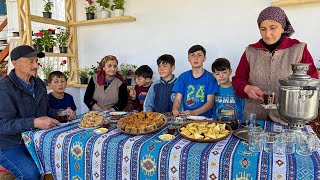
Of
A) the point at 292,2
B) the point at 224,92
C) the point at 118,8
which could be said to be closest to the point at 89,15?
the point at 118,8

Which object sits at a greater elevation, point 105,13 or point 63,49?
point 105,13

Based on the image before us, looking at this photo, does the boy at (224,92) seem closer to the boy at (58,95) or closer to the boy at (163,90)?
the boy at (163,90)

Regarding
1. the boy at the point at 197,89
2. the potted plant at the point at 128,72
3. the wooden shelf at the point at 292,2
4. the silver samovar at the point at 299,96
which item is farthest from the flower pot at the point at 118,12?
the silver samovar at the point at 299,96

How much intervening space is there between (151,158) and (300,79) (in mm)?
812

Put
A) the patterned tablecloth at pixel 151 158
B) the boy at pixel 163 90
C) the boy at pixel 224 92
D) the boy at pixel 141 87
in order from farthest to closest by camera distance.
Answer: the boy at pixel 141 87 < the boy at pixel 163 90 < the boy at pixel 224 92 < the patterned tablecloth at pixel 151 158

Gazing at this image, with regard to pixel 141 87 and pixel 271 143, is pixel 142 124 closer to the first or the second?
pixel 271 143

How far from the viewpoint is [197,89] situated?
7.31 ft

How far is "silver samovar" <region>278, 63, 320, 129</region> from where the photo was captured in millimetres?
1127

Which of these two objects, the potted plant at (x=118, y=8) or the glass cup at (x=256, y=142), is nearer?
the glass cup at (x=256, y=142)

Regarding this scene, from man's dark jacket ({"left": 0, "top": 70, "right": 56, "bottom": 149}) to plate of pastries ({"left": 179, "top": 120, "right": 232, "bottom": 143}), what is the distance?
1.02m

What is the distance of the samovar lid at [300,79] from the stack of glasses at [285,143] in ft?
0.82

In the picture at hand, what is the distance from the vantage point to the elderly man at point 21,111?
162 centimetres

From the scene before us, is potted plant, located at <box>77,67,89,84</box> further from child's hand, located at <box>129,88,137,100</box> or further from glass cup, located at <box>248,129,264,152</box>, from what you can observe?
glass cup, located at <box>248,129,264,152</box>

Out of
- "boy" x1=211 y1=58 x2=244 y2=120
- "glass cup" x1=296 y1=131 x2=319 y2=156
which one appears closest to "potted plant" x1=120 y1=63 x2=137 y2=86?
"boy" x1=211 y1=58 x2=244 y2=120
